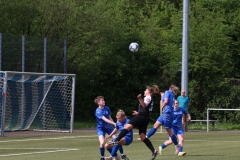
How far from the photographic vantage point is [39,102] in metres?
29.6

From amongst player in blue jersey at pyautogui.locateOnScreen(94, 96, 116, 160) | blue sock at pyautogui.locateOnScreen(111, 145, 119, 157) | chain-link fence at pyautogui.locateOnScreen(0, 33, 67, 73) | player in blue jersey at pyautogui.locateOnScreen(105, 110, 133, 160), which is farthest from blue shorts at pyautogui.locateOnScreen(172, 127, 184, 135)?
chain-link fence at pyautogui.locateOnScreen(0, 33, 67, 73)

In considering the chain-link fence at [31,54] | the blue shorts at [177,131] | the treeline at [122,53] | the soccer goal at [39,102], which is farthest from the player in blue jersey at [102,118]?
the treeline at [122,53]

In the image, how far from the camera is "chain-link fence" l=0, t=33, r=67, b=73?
29.4m

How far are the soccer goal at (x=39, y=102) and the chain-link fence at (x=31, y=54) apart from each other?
3.36 feet

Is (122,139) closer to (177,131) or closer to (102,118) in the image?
(102,118)

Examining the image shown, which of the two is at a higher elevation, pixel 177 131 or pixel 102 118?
pixel 102 118

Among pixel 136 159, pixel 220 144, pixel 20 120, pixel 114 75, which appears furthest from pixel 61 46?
pixel 136 159

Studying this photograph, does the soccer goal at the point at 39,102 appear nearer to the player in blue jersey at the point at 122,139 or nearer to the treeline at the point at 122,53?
the treeline at the point at 122,53

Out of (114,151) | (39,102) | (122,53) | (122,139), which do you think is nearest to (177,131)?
(122,139)

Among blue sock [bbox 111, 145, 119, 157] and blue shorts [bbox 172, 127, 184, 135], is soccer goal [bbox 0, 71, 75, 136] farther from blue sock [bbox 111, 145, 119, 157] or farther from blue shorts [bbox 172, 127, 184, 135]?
blue sock [bbox 111, 145, 119, 157]

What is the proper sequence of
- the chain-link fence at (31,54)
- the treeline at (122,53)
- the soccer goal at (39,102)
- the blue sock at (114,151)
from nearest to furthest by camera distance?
the blue sock at (114,151)
the soccer goal at (39,102)
the chain-link fence at (31,54)
the treeline at (122,53)

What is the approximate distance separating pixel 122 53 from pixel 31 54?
9.76 m

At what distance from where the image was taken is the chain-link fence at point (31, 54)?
2938cm

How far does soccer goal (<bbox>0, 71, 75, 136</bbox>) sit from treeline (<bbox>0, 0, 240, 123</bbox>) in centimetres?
771
